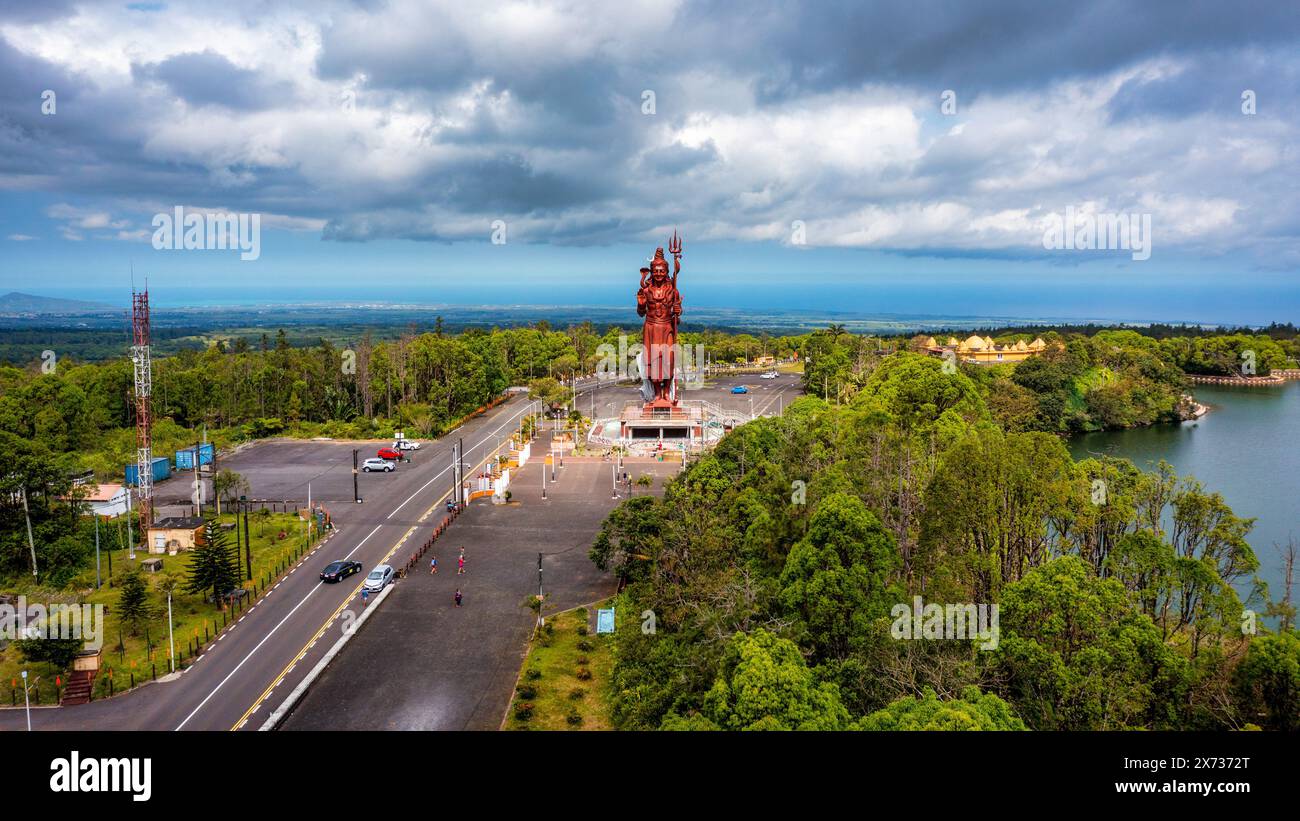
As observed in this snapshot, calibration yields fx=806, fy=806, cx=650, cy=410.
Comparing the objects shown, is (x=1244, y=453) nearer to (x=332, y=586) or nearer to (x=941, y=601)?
(x=941, y=601)

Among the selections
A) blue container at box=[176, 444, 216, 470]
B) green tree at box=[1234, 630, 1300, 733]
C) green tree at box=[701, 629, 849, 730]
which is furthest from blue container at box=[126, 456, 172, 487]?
green tree at box=[1234, 630, 1300, 733]

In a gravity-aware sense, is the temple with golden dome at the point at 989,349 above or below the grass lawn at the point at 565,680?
above

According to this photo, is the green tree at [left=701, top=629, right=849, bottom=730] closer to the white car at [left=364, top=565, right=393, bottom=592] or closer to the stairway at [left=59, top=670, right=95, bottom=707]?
the white car at [left=364, top=565, right=393, bottom=592]

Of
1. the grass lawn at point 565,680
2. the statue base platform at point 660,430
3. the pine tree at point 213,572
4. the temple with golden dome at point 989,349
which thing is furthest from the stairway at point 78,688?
the temple with golden dome at point 989,349

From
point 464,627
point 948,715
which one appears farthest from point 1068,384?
point 948,715

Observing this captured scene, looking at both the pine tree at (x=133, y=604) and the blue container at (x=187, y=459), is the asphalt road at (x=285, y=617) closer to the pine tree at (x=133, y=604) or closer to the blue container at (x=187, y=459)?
the blue container at (x=187, y=459)
